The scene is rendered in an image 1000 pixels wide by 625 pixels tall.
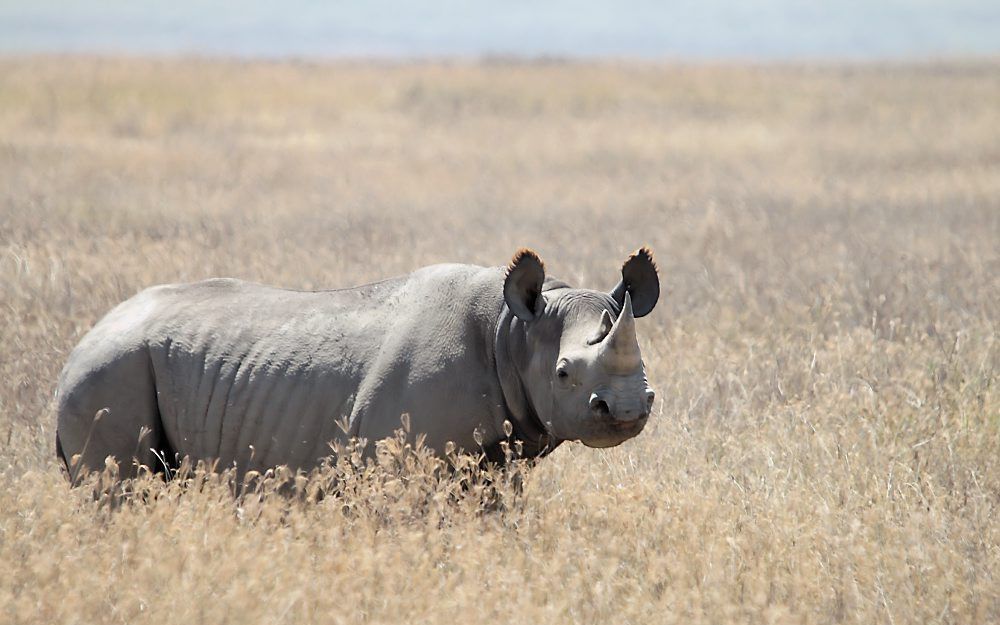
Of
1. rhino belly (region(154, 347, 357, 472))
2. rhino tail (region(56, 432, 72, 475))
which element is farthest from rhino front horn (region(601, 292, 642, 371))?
rhino tail (region(56, 432, 72, 475))

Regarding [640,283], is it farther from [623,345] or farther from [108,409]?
[108,409]

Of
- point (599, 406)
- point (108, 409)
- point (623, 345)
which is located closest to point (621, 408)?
point (599, 406)

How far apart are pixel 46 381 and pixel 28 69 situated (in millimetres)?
26881

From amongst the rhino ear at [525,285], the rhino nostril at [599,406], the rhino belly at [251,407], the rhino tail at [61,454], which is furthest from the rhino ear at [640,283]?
the rhino tail at [61,454]

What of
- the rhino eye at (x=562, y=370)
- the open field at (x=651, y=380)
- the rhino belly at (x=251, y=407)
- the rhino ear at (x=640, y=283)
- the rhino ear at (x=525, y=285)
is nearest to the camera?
the open field at (x=651, y=380)

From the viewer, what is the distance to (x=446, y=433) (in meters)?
5.20

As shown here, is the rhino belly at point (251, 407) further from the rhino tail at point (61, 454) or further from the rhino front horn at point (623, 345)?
the rhino front horn at point (623, 345)

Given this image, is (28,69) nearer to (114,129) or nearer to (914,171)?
(114,129)

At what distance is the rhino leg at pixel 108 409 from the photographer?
557 centimetres

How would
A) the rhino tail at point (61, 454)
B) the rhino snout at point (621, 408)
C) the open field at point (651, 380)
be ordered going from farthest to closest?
the rhino tail at point (61, 454) < the rhino snout at point (621, 408) < the open field at point (651, 380)

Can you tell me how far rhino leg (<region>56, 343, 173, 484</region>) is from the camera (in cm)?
557

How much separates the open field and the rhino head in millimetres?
459

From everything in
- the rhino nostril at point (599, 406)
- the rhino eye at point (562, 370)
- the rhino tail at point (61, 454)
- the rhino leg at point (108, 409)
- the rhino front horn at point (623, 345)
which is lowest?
the rhino tail at point (61, 454)

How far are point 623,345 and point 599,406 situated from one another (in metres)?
0.25
